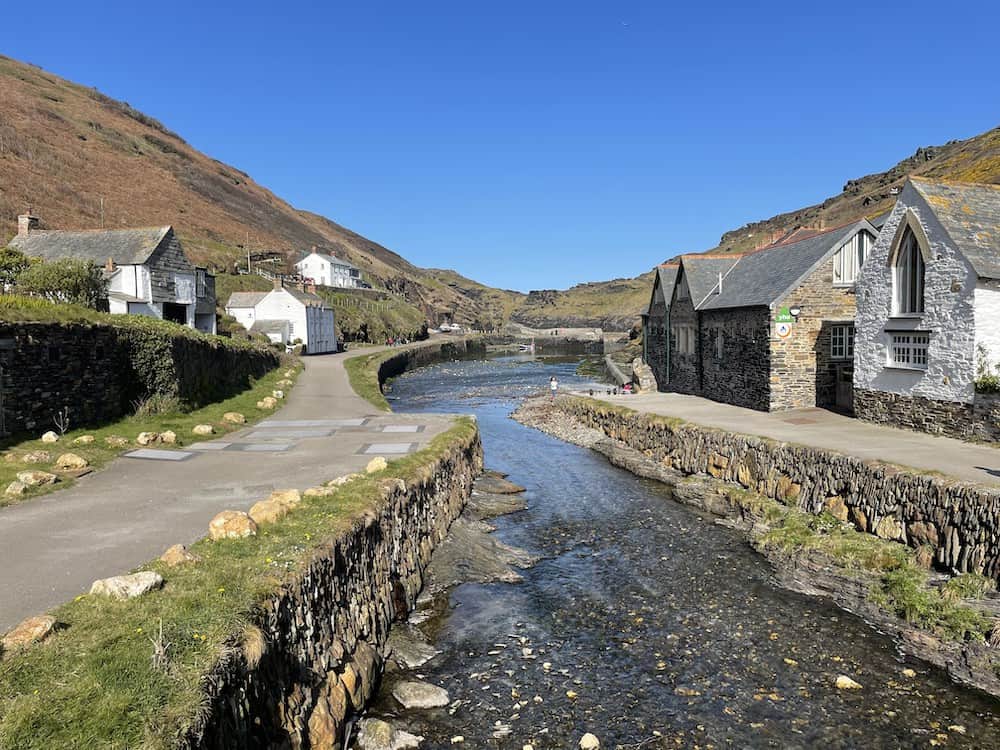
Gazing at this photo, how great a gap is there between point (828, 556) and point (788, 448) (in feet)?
17.1

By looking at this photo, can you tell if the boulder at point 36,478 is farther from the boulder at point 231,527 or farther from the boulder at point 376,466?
the boulder at point 376,466

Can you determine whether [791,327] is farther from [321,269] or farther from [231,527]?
[321,269]

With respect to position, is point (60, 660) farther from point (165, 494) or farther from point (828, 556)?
point (828, 556)

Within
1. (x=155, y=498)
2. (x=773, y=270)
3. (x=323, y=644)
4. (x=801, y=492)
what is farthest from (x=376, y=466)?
(x=773, y=270)

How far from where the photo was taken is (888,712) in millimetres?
9734

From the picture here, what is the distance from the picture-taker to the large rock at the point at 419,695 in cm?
984

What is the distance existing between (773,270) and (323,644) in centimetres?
2995

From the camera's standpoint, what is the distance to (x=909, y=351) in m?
21.1

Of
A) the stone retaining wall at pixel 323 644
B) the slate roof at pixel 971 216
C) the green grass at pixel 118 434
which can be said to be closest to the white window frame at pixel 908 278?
the slate roof at pixel 971 216

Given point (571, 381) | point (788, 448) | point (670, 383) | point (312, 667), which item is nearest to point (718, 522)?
point (788, 448)

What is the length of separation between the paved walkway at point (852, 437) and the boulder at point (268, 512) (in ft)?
47.4

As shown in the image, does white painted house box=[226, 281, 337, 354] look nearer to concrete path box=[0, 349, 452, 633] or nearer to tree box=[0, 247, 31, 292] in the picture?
tree box=[0, 247, 31, 292]

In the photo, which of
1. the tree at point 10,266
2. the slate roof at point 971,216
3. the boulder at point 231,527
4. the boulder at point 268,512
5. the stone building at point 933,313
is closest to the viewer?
the boulder at point 231,527

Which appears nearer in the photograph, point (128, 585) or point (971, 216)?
point (128, 585)
